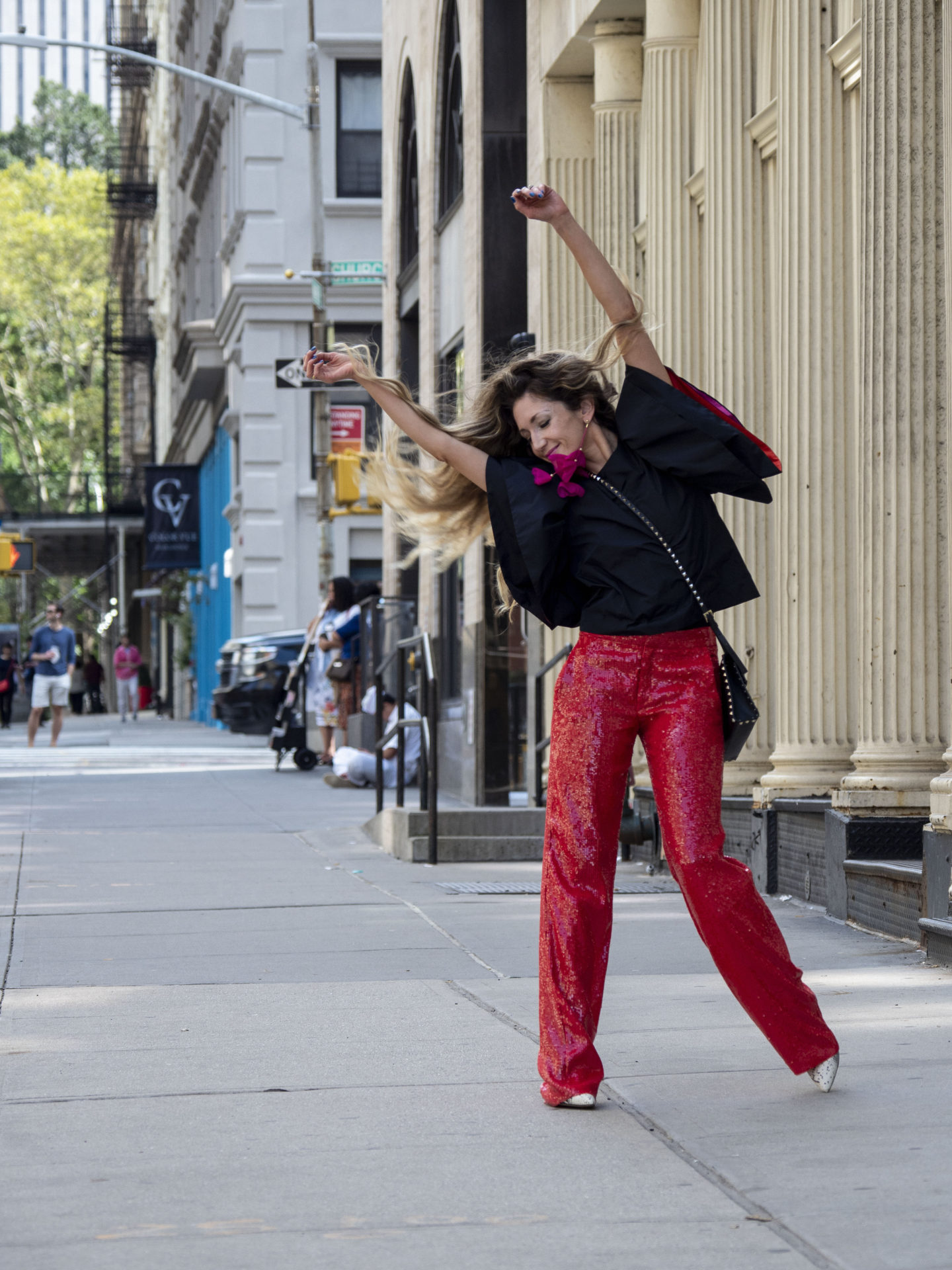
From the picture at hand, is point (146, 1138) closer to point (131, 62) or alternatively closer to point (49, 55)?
point (131, 62)

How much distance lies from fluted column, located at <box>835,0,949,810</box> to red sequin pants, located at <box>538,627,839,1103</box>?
127 inches

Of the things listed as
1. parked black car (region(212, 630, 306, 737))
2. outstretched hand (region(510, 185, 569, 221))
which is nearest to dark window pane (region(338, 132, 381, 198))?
parked black car (region(212, 630, 306, 737))

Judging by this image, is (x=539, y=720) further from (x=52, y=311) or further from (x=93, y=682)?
(x=52, y=311)

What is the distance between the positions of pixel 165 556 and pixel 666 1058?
40.6 metres

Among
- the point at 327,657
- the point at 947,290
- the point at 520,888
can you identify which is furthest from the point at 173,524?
the point at 947,290

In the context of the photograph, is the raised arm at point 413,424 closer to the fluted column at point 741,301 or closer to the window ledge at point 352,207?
the fluted column at point 741,301

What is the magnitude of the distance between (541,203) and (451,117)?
13804 millimetres

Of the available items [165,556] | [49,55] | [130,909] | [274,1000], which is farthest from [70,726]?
[49,55]

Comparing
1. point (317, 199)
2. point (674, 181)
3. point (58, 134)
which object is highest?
point (58, 134)

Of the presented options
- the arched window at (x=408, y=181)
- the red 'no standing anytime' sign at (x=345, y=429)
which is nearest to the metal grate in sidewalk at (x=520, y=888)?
the arched window at (x=408, y=181)

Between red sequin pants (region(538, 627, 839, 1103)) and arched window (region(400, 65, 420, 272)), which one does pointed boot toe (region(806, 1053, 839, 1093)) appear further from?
arched window (region(400, 65, 420, 272))

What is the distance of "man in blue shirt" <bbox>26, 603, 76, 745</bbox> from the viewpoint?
2619 cm

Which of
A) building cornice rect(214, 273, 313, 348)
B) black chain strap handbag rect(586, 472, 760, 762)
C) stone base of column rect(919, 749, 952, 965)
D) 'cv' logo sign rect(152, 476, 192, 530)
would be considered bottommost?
stone base of column rect(919, 749, 952, 965)

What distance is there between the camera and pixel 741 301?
1030cm
